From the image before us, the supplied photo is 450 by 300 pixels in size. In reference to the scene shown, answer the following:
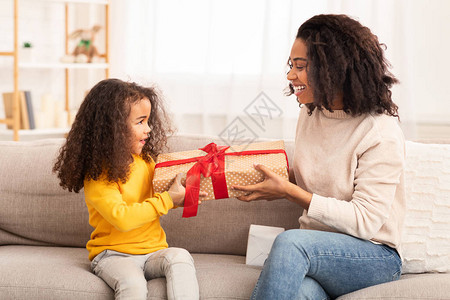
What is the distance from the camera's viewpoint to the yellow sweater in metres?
1.83

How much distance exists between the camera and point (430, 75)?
137 inches

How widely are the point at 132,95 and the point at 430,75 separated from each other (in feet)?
7.13

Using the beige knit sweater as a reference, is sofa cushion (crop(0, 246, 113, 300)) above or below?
below

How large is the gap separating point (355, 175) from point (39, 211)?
1.18 m

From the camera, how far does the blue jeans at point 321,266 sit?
162cm

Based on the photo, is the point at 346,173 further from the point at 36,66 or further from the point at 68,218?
the point at 36,66

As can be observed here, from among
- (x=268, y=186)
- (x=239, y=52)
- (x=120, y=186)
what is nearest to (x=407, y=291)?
(x=268, y=186)

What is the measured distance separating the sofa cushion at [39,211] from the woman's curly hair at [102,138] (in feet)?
0.98

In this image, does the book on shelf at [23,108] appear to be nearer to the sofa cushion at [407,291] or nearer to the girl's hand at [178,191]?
the girl's hand at [178,191]

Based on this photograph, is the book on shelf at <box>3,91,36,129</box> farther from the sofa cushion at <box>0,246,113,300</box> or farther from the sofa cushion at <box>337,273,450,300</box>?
the sofa cushion at <box>337,273,450,300</box>

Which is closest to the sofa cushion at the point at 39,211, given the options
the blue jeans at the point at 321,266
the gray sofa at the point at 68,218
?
the gray sofa at the point at 68,218

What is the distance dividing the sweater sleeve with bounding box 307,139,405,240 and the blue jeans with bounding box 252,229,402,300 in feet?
0.14

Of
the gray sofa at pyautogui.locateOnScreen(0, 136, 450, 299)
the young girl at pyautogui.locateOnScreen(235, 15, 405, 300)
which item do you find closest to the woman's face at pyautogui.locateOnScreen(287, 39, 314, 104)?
the young girl at pyautogui.locateOnScreen(235, 15, 405, 300)

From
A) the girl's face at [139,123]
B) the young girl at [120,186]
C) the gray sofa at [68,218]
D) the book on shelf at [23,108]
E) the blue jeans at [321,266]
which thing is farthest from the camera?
the book on shelf at [23,108]
